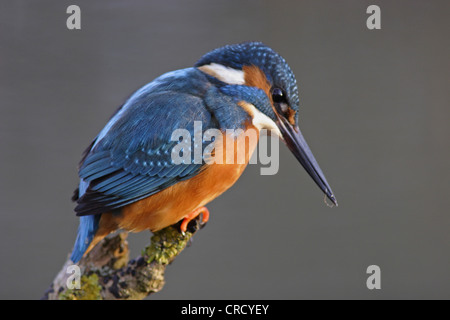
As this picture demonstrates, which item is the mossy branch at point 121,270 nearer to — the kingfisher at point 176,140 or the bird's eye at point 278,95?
the kingfisher at point 176,140

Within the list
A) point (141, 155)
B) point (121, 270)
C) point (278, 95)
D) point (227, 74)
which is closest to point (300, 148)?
point (278, 95)

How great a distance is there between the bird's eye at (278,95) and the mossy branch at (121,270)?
15.7 inches

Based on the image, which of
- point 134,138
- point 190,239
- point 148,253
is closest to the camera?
point 134,138

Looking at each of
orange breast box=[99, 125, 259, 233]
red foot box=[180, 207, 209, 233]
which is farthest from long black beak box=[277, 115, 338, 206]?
red foot box=[180, 207, 209, 233]

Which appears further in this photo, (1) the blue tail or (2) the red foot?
(2) the red foot

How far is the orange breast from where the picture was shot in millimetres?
1335

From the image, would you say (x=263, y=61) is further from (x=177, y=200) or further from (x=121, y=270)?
(x=121, y=270)

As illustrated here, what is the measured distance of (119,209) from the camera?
135 centimetres

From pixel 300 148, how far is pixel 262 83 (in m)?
0.20

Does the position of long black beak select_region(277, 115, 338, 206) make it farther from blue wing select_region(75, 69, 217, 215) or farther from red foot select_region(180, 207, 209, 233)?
red foot select_region(180, 207, 209, 233)

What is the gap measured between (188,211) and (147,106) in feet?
0.92

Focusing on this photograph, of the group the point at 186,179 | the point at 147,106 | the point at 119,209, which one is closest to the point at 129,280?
the point at 119,209

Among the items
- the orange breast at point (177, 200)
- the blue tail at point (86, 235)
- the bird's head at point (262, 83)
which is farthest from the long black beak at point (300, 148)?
the blue tail at point (86, 235)

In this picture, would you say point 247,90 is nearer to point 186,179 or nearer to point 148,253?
point 186,179
